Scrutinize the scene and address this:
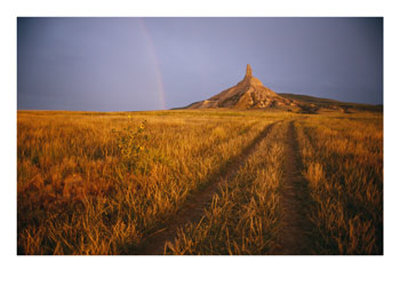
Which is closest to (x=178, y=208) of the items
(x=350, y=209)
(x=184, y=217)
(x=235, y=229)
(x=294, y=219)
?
(x=184, y=217)

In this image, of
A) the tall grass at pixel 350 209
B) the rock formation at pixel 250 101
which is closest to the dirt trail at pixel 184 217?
the tall grass at pixel 350 209

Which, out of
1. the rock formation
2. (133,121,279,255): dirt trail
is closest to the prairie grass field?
(133,121,279,255): dirt trail

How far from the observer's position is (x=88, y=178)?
2572 mm

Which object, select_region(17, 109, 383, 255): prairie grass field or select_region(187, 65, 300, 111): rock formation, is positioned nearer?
select_region(17, 109, 383, 255): prairie grass field

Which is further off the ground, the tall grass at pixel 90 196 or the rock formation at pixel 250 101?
the rock formation at pixel 250 101

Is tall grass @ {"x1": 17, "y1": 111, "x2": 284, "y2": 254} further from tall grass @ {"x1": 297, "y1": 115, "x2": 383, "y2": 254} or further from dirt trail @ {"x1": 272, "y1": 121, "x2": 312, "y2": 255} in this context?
tall grass @ {"x1": 297, "y1": 115, "x2": 383, "y2": 254}

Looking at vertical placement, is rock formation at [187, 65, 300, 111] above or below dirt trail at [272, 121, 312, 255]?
above

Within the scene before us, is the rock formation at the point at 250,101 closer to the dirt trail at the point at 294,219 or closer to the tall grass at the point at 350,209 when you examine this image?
the tall grass at the point at 350,209

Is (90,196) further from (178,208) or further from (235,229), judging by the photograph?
(235,229)

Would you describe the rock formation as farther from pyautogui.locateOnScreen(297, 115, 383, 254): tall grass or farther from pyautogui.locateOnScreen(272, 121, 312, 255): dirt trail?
pyautogui.locateOnScreen(272, 121, 312, 255): dirt trail

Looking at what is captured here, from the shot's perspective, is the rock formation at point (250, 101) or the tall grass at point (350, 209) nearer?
the tall grass at point (350, 209)

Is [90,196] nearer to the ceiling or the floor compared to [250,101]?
nearer to the floor

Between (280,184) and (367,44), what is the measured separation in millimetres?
2963
